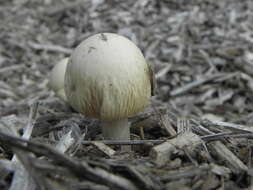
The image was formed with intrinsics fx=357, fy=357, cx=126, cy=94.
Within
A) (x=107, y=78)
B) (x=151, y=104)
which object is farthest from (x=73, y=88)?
(x=151, y=104)

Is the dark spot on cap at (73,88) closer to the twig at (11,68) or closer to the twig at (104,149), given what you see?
the twig at (104,149)

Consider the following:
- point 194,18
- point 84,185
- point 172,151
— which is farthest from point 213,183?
point 194,18

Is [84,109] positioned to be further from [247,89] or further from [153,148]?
[247,89]

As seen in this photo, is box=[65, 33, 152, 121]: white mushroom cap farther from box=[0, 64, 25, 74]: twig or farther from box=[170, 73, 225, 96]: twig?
box=[0, 64, 25, 74]: twig

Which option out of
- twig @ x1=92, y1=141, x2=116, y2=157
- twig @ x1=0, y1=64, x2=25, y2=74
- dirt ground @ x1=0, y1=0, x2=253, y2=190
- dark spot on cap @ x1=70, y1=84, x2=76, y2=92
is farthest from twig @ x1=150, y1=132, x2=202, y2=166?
twig @ x1=0, y1=64, x2=25, y2=74

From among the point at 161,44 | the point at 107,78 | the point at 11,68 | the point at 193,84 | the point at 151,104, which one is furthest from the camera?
the point at 161,44

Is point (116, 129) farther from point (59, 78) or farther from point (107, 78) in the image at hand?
point (59, 78)

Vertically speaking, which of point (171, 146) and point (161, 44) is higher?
point (161, 44)
